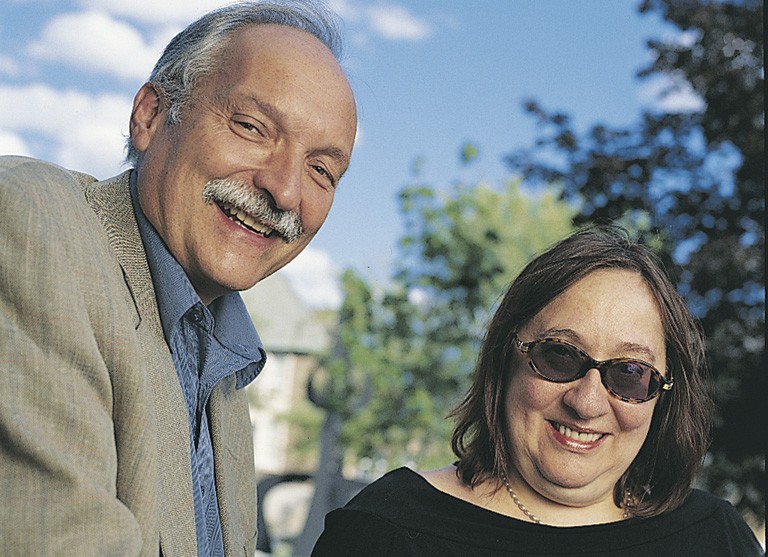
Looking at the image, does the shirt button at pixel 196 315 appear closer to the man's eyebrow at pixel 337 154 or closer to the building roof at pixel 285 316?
the man's eyebrow at pixel 337 154

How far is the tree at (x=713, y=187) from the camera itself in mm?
9961

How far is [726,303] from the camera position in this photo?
10.0 meters

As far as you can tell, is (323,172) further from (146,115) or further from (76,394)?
(76,394)

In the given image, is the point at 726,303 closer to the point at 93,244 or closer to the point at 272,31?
the point at 272,31

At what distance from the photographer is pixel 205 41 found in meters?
2.61

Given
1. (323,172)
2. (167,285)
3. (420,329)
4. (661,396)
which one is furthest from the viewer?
(420,329)

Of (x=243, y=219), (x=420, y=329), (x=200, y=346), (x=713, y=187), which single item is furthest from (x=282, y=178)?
(x=420, y=329)

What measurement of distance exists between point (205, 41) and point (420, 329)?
1221 centimetres

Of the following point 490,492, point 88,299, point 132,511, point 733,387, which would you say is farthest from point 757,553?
point 733,387

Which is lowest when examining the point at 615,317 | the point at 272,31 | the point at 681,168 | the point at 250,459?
the point at 250,459

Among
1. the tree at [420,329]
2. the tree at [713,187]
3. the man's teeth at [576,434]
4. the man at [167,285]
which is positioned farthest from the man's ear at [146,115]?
the tree at [420,329]

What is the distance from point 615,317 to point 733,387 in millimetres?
7781

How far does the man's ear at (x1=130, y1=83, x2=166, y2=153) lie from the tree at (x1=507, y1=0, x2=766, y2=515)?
735 centimetres

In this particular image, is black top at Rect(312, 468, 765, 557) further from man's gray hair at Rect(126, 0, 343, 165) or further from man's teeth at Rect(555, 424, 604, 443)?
man's gray hair at Rect(126, 0, 343, 165)
